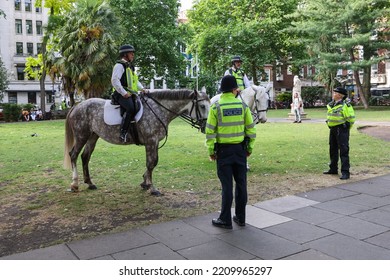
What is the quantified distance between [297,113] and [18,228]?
21.9 m

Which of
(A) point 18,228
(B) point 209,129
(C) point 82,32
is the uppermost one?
(C) point 82,32

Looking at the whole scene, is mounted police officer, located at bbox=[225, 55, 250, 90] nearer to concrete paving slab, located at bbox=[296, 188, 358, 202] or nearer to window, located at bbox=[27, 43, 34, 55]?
concrete paving slab, located at bbox=[296, 188, 358, 202]

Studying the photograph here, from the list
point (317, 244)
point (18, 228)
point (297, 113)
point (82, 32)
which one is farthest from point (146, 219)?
point (82, 32)

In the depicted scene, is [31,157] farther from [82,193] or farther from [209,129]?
[209,129]

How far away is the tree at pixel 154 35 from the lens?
127ft

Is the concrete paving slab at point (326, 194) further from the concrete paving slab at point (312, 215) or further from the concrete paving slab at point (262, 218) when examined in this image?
the concrete paving slab at point (262, 218)

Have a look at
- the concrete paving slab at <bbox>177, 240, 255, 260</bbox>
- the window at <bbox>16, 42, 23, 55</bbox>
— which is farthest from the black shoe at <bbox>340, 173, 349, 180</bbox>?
the window at <bbox>16, 42, 23, 55</bbox>

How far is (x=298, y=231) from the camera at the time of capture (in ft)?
17.3

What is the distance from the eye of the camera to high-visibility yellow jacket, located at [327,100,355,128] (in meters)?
8.54

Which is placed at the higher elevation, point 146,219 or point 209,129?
point 209,129

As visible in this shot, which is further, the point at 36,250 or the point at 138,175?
the point at 138,175

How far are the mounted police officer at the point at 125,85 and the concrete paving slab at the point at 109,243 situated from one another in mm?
2644

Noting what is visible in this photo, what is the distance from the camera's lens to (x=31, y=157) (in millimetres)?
12867

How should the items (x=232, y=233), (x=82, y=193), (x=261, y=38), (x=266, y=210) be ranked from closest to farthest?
(x=232, y=233), (x=266, y=210), (x=82, y=193), (x=261, y=38)
